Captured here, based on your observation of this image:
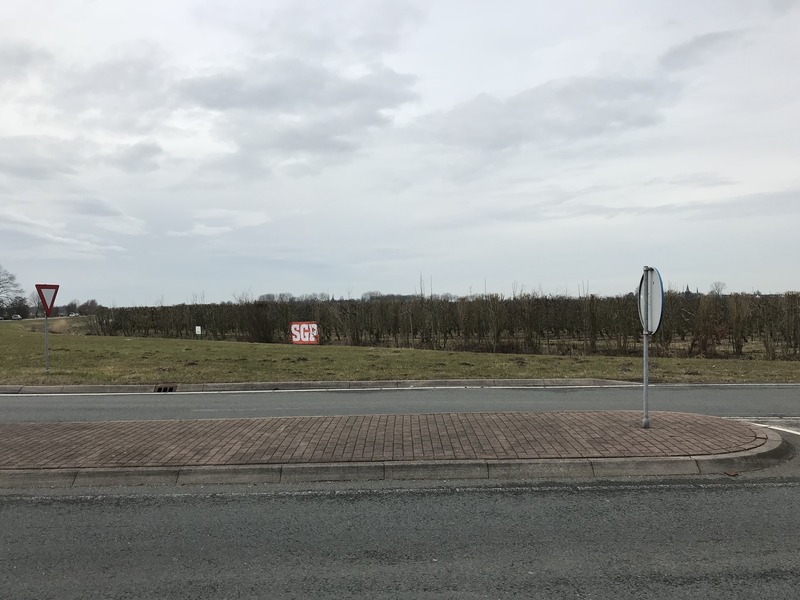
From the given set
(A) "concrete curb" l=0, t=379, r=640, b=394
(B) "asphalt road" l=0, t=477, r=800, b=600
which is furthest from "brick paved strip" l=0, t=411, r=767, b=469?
(A) "concrete curb" l=0, t=379, r=640, b=394

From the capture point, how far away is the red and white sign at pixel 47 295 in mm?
16067

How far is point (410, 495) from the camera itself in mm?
5266

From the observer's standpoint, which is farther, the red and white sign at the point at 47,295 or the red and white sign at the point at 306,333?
the red and white sign at the point at 306,333

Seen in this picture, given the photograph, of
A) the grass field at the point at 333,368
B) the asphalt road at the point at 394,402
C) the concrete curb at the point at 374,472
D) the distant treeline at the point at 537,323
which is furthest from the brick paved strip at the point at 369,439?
the distant treeline at the point at 537,323

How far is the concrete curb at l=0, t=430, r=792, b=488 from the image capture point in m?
5.67

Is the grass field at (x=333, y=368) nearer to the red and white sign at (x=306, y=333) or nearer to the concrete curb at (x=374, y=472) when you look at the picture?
the red and white sign at (x=306, y=333)

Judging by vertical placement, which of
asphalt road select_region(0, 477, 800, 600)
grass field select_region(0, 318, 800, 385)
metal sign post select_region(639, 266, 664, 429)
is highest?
metal sign post select_region(639, 266, 664, 429)

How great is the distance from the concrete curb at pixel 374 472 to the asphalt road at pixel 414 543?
11.6 inches

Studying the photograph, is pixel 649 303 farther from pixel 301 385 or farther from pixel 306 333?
pixel 306 333

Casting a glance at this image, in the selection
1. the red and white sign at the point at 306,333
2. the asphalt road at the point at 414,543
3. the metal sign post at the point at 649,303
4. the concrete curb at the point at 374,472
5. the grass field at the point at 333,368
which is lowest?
the asphalt road at the point at 414,543

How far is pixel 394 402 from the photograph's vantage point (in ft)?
35.0

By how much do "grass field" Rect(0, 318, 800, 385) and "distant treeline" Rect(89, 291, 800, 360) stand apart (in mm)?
5003

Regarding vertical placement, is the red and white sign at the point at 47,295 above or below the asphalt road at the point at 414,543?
above

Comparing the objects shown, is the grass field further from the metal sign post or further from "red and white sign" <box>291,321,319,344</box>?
"red and white sign" <box>291,321,319,344</box>
